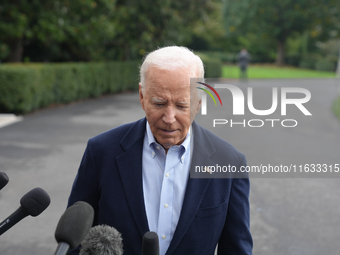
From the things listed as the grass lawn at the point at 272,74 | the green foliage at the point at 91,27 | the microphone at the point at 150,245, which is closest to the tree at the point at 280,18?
the grass lawn at the point at 272,74

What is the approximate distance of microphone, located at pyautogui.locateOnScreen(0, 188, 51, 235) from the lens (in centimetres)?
125

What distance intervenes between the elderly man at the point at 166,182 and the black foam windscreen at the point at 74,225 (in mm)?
670

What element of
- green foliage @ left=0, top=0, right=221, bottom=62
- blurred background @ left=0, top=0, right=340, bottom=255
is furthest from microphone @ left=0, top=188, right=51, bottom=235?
green foliage @ left=0, top=0, right=221, bottom=62

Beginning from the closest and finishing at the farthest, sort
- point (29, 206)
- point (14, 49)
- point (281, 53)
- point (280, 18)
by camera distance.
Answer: point (29, 206) → point (14, 49) → point (280, 18) → point (281, 53)

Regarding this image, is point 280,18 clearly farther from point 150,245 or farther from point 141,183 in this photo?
point 150,245

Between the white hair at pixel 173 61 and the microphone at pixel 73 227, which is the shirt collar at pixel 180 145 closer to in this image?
the white hair at pixel 173 61

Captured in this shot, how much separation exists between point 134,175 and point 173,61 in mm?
566

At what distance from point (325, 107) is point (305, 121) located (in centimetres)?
A: 404

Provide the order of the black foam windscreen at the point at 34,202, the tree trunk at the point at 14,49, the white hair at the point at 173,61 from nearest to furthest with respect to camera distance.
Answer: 1. the black foam windscreen at the point at 34,202
2. the white hair at the point at 173,61
3. the tree trunk at the point at 14,49

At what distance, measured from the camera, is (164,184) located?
1901 mm

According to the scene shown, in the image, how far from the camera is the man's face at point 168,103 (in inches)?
68.8

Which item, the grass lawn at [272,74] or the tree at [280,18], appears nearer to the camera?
the grass lawn at [272,74]

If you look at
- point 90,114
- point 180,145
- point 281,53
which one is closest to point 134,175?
point 180,145

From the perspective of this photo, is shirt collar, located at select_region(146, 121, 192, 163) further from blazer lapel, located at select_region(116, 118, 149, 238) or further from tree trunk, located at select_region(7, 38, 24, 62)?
tree trunk, located at select_region(7, 38, 24, 62)
